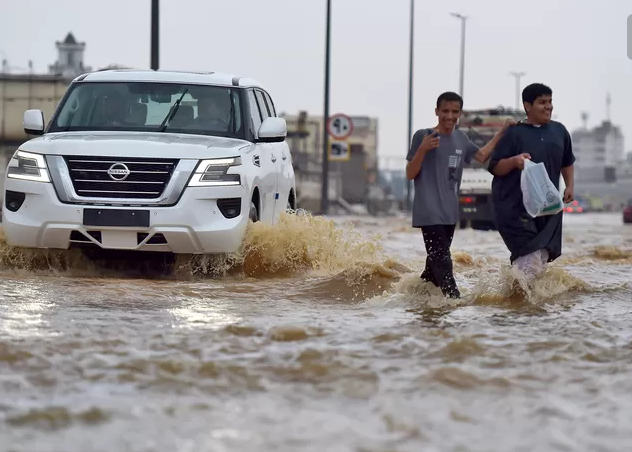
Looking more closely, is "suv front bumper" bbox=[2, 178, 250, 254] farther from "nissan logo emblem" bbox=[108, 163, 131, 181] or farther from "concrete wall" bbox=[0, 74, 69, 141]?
"concrete wall" bbox=[0, 74, 69, 141]

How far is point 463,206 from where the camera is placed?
28578 mm

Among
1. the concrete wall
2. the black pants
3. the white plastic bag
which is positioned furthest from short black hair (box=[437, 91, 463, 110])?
the concrete wall

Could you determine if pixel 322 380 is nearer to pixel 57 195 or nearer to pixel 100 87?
pixel 57 195

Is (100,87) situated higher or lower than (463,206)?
higher

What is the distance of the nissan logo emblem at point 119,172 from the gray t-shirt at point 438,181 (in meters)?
2.72

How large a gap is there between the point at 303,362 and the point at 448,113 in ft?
9.90

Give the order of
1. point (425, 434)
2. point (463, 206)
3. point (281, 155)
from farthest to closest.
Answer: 1. point (463, 206)
2. point (281, 155)
3. point (425, 434)

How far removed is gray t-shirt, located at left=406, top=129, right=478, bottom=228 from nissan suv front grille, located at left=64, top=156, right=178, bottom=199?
2.50 meters

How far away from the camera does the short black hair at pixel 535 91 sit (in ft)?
30.1

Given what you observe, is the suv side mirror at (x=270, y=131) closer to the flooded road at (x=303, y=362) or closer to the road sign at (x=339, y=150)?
the flooded road at (x=303, y=362)

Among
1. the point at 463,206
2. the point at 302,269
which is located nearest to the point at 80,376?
the point at 302,269

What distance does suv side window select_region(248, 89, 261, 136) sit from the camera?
12.0m

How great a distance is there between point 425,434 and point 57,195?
21.0ft

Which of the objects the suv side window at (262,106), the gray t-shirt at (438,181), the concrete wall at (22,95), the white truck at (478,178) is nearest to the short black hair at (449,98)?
the gray t-shirt at (438,181)
